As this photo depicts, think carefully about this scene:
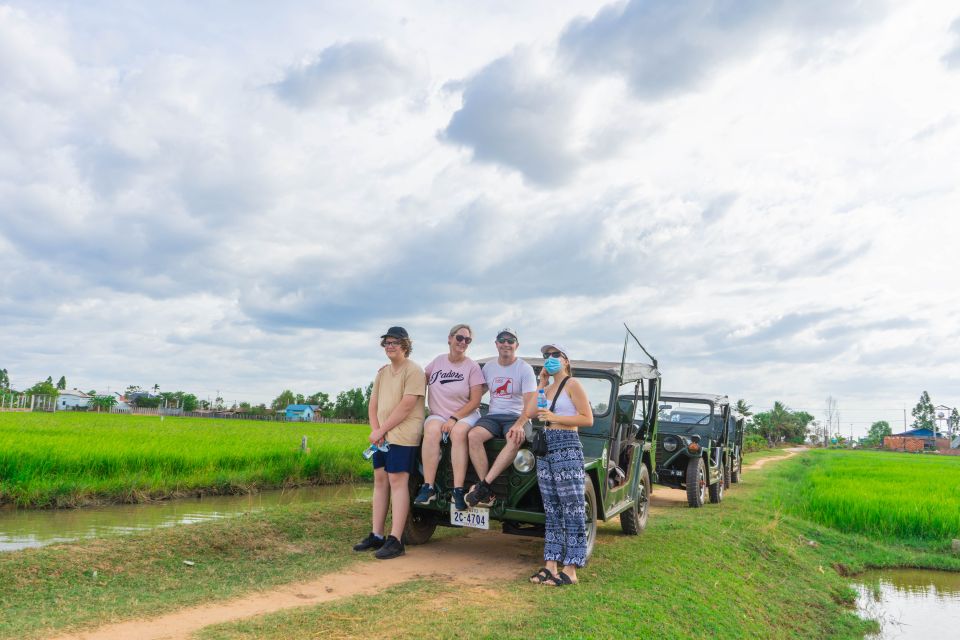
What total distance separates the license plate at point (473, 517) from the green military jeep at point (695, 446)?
5940mm

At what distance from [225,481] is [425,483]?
28.8 feet

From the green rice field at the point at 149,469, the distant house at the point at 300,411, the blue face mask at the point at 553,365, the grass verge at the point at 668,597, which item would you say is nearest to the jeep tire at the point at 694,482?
the grass verge at the point at 668,597

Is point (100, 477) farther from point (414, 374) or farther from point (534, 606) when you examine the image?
point (534, 606)

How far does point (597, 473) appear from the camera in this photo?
20.3 feet

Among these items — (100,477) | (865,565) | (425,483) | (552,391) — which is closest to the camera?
(552,391)

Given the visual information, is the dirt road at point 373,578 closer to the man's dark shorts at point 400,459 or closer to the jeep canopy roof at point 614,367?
the man's dark shorts at point 400,459

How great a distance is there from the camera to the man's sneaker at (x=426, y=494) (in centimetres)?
605

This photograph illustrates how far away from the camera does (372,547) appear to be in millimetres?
6516

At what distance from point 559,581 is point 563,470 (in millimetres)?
875

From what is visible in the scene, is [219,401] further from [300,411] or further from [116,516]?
[116,516]

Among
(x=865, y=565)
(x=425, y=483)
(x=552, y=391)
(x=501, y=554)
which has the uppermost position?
(x=552, y=391)

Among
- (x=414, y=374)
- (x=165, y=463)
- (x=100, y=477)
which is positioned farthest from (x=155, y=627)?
(x=165, y=463)

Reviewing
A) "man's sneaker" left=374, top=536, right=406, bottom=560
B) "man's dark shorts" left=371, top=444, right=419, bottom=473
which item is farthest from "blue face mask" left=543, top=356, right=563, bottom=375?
"man's sneaker" left=374, top=536, right=406, bottom=560

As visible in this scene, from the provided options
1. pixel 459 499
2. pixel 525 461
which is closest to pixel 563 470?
pixel 525 461
